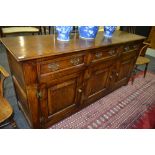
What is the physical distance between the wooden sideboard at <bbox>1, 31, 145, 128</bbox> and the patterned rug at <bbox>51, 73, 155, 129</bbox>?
11cm

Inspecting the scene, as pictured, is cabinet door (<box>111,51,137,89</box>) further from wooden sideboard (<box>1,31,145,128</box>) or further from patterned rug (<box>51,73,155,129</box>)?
patterned rug (<box>51,73,155,129</box>)

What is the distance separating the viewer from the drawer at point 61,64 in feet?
3.58

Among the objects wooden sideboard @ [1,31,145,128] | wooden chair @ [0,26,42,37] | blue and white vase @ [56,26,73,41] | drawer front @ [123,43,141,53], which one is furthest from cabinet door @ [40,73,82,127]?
wooden chair @ [0,26,42,37]

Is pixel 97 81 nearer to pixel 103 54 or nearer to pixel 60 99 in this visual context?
pixel 103 54

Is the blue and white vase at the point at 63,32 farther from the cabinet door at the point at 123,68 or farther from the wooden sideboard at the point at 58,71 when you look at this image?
the cabinet door at the point at 123,68

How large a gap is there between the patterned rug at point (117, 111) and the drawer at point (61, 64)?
721 millimetres

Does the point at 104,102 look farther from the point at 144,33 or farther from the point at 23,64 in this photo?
the point at 144,33

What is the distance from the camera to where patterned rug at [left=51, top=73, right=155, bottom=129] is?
1.65 meters

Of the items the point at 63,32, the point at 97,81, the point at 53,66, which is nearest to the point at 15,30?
the point at 63,32
